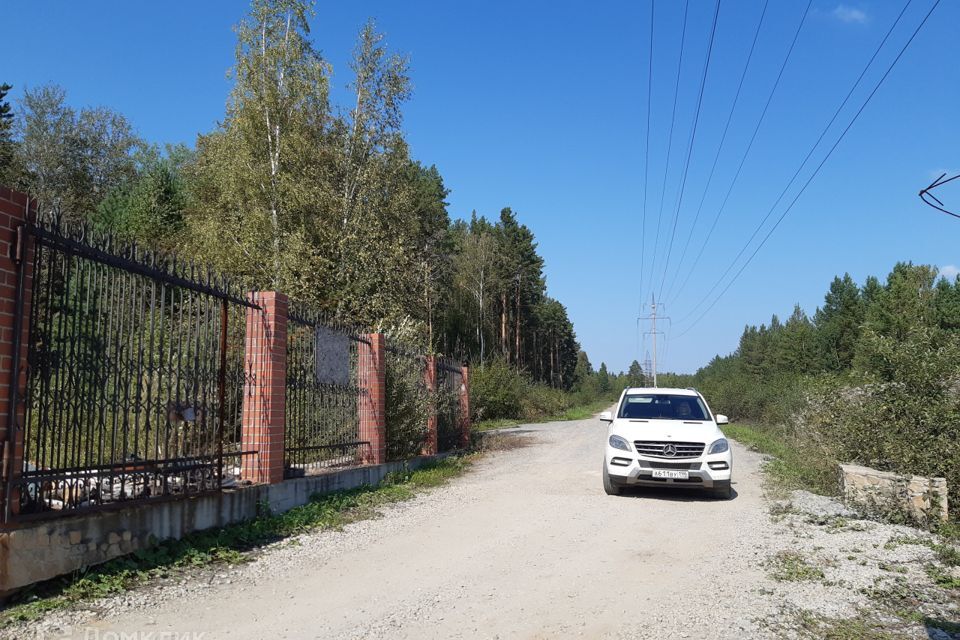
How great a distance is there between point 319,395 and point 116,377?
436 centimetres

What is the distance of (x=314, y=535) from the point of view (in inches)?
284

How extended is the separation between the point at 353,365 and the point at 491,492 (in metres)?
3.20

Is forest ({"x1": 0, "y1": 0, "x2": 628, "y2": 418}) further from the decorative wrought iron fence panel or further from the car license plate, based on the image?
the car license plate

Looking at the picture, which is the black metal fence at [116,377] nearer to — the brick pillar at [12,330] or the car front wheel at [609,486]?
the brick pillar at [12,330]

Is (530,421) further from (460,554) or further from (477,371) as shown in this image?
(460,554)

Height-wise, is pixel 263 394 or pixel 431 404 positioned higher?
pixel 263 394

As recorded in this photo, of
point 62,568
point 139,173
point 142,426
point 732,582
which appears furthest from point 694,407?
point 139,173

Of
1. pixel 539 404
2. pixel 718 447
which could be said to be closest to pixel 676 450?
pixel 718 447

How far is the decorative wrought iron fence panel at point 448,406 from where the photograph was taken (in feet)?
52.3

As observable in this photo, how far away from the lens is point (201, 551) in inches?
235

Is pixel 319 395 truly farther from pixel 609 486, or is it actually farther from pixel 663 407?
pixel 663 407

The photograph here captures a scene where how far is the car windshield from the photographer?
35.4 ft

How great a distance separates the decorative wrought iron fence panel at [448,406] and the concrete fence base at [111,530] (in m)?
7.76


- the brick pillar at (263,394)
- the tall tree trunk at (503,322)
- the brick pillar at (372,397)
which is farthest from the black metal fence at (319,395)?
the tall tree trunk at (503,322)
